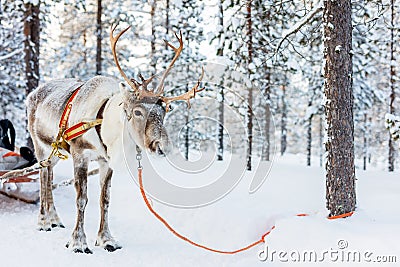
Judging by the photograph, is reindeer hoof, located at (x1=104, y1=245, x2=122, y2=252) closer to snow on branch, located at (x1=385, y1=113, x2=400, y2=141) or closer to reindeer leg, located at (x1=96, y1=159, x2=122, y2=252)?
reindeer leg, located at (x1=96, y1=159, x2=122, y2=252)

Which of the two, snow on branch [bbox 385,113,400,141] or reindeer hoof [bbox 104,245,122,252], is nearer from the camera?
reindeer hoof [bbox 104,245,122,252]

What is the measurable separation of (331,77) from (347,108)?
0.46m

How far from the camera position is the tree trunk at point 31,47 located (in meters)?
11.7

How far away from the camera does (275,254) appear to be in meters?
4.22

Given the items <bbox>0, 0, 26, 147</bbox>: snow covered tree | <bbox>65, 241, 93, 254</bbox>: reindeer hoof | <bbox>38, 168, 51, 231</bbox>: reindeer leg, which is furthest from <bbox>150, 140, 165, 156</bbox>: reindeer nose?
<bbox>0, 0, 26, 147</bbox>: snow covered tree

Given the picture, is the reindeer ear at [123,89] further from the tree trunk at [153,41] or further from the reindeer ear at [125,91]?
the tree trunk at [153,41]

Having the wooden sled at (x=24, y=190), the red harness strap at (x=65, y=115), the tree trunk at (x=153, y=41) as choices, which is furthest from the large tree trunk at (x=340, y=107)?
the tree trunk at (x=153, y=41)

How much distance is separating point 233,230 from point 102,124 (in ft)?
7.82

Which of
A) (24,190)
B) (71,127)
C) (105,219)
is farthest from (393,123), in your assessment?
(24,190)

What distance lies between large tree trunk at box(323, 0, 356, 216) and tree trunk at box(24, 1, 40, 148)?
9.66 meters

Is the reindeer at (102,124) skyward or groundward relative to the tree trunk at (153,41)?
groundward

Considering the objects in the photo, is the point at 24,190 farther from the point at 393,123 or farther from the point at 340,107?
the point at 393,123

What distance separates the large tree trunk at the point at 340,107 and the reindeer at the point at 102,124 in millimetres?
1847

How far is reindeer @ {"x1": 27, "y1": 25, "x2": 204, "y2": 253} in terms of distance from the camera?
14.1ft
